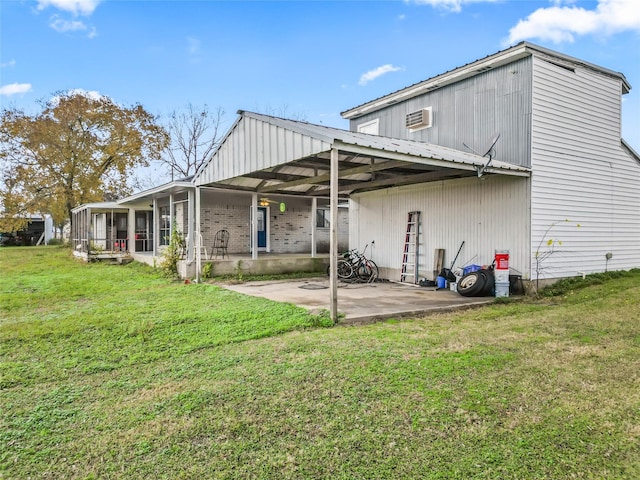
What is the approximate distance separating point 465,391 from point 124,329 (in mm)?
4249

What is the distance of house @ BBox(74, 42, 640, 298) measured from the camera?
8398 millimetres

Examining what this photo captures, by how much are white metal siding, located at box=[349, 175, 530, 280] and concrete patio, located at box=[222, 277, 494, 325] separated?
1.09 metres

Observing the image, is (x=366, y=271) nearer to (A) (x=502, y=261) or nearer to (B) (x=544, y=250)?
(A) (x=502, y=261)

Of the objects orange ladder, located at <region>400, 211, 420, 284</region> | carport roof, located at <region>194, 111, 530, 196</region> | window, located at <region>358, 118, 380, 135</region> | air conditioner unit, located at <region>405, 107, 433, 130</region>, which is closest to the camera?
carport roof, located at <region>194, 111, 530, 196</region>

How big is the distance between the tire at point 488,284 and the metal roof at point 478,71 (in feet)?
15.2

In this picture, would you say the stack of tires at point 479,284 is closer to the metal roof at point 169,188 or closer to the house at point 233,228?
the house at point 233,228

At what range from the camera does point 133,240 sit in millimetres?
18203

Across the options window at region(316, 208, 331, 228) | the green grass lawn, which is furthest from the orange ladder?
window at region(316, 208, 331, 228)

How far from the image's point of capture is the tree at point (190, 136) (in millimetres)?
30938

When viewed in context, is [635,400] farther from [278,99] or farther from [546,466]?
[278,99]

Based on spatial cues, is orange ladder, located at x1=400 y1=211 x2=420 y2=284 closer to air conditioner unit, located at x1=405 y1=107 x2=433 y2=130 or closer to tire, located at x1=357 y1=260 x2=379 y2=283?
tire, located at x1=357 y1=260 x2=379 y2=283

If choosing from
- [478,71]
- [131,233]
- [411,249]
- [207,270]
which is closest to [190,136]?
[131,233]

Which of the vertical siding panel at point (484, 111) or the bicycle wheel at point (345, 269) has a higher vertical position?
the vertical siding panel at point (484, 111)

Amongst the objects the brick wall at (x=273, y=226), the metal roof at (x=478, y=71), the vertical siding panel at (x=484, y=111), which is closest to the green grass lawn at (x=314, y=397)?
the vertical siding panel at (x=484, y=111)
